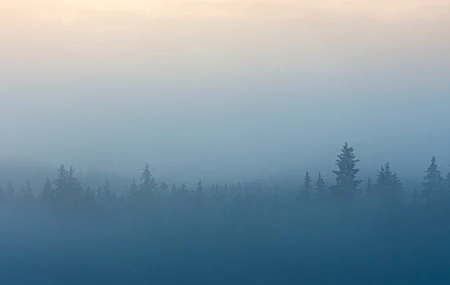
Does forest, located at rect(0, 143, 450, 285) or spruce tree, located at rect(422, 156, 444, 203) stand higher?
spruce tree, located at rect(422, 156, 444, 203)

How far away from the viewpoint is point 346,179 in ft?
179

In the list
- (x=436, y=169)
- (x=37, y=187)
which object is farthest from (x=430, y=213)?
(x=37, y=187)

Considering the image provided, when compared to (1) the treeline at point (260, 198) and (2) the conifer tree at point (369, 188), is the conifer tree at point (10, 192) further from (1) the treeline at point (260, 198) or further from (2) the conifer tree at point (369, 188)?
(2) the conifer tree at point (369, 188)

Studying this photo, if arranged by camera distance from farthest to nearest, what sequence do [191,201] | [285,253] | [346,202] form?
1. [191,201]
2. [346,202]
3. [285,253]

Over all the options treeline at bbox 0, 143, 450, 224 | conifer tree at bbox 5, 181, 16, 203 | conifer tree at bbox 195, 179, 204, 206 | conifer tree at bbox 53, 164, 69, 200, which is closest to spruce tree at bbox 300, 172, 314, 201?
treeline at bbox 0, 143, 450, 224

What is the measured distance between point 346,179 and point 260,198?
258 inches

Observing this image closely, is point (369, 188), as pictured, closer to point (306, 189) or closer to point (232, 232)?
point (306, 189)

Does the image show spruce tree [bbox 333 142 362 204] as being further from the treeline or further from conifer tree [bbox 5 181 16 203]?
conifer tree [bbox 5 181 16 203]

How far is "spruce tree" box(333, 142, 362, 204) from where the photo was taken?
54.1m

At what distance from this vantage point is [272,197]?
57062 millimetres

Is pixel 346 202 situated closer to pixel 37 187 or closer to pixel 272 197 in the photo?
pixel 272 197

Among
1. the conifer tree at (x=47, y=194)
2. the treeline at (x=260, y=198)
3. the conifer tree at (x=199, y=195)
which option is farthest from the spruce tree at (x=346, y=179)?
the conifer tree at (x=47, y=194)

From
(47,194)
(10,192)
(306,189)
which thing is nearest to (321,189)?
(306,189)

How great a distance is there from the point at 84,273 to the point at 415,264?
19882 millimetres
